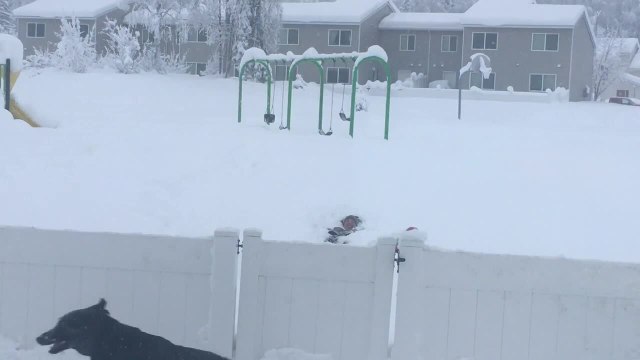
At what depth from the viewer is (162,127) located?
23.2 m

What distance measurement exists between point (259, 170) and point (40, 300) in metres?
11.3

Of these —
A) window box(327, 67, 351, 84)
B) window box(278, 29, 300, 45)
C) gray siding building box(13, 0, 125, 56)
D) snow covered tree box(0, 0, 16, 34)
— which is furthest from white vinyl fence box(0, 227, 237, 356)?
snow covered tree box(0, 0, 16, 34)

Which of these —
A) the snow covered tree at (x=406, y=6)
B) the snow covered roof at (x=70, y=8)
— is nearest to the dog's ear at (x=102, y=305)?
the snow covered roof at (x=70, y=8)

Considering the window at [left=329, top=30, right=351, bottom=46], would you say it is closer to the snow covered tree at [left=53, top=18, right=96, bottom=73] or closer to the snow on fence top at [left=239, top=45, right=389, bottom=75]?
the snow covered tree at [left=53, top=18, right=96, bottom=73]

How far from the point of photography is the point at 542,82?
163 ft

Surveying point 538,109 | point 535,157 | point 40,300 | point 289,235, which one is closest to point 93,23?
point 538,109

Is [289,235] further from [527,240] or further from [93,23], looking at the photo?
[93,23]

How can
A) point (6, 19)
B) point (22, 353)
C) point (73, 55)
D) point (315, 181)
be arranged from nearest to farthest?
point (22, 353), point (315, 181), point (73, 55), point (6, 19)

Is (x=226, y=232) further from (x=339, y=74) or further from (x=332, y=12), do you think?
(x=332, y=12)

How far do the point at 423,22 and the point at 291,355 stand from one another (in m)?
48.6

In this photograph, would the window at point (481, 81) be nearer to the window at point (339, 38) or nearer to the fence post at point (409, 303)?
the window at point (339, 38)

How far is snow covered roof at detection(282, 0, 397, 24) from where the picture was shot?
5225 cm

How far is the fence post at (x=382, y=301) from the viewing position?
7.10 metres

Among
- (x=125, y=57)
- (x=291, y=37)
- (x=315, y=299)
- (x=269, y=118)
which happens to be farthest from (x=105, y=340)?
(x=291, y=37)
